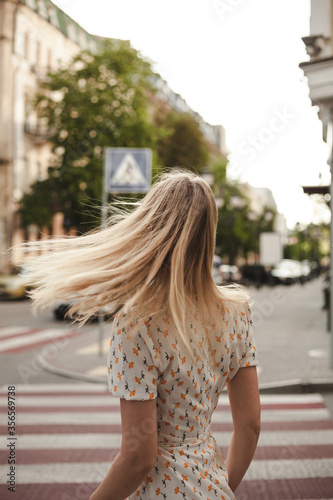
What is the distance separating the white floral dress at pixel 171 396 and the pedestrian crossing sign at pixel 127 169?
818 centimetres

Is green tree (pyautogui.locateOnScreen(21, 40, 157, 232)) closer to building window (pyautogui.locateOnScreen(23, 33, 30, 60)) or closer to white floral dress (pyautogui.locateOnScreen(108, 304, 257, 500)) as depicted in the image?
building window (pyautogui.locateOnScreen(23, 33, 30, 60))

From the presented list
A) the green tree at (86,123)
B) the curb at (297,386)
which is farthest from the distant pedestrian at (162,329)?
the green tree at (86,123)

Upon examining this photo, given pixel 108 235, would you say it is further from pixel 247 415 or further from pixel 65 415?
pixel 65 415

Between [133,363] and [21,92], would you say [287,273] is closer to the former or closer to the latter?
[21,92]

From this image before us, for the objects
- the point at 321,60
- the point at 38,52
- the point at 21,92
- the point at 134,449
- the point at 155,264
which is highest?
the point at 38,52

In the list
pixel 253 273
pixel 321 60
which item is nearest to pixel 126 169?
pixel 321 60

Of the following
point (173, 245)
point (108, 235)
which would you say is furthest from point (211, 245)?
point (108, 235)

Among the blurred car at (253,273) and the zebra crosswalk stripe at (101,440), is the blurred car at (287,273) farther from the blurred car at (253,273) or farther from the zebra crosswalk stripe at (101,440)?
the zebra crosswalk stripe at (101,440)

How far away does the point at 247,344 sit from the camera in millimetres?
1908

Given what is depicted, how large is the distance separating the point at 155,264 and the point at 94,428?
189 inches

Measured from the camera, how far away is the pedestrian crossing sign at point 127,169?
980 cm

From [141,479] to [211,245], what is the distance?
66cm

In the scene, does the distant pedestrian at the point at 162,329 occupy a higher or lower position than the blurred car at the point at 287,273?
higher

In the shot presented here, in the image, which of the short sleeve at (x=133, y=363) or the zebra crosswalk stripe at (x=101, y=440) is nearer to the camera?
the short sleeve at (x=133, y=363)
